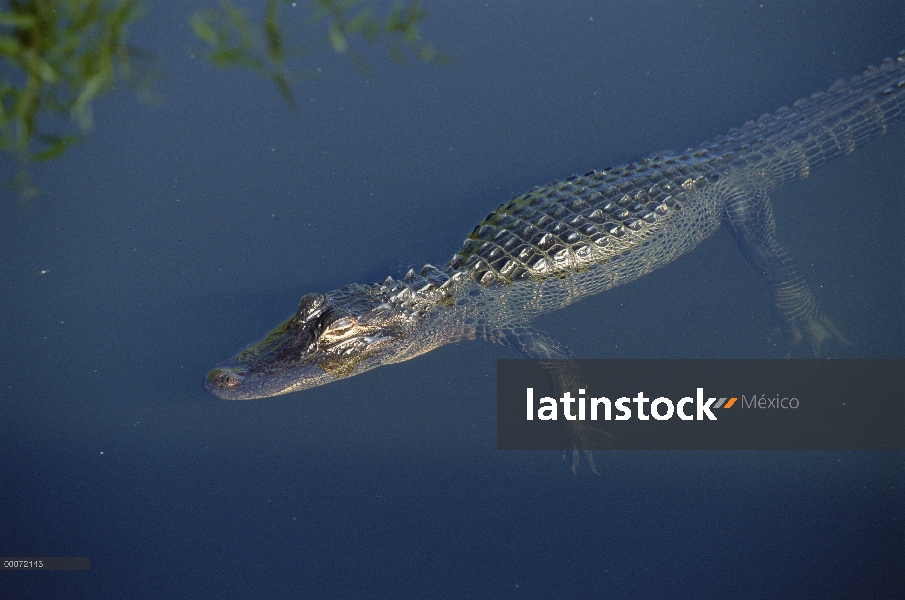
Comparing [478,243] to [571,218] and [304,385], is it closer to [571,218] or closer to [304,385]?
[571,218]

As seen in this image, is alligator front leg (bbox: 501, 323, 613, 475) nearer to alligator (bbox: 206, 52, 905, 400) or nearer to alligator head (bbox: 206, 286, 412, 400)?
alligator (bbox: 206, 52, 905, 400)

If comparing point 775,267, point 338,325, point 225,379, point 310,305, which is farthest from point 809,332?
point 225,379

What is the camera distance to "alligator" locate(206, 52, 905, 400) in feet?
9.72

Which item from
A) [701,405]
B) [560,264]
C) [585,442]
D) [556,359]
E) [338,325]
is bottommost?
[585,442]

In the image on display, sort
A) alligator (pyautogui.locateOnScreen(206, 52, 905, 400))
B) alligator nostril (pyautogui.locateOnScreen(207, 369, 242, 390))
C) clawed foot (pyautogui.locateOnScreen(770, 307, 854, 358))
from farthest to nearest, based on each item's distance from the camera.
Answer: clawed foot (pyautogui.locateOnScreen(770, 307, 854, 358)) → alligator (pyautogui.locateOnScreen(206, 52, 905, 400)) → alligator nostril (pyautogui.locateOnScreen(207, 369, 242, 390))

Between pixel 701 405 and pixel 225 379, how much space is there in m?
2.10

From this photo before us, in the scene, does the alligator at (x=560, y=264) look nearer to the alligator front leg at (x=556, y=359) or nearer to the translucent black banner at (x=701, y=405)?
the alligator front leg at (x=556, y=359)

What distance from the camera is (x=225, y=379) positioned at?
9.37 ft

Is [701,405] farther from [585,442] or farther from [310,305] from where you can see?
[310,305]

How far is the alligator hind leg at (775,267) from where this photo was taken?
3285 millimetres

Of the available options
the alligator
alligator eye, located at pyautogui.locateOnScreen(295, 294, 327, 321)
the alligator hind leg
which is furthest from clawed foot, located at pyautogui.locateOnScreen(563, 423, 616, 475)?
alligator eye, located at pyautogui.locateOnScreen(295, 294, 327, 321)

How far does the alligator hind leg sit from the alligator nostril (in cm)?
249

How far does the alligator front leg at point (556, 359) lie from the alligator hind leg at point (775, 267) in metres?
1.05

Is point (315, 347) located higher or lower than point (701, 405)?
higher
